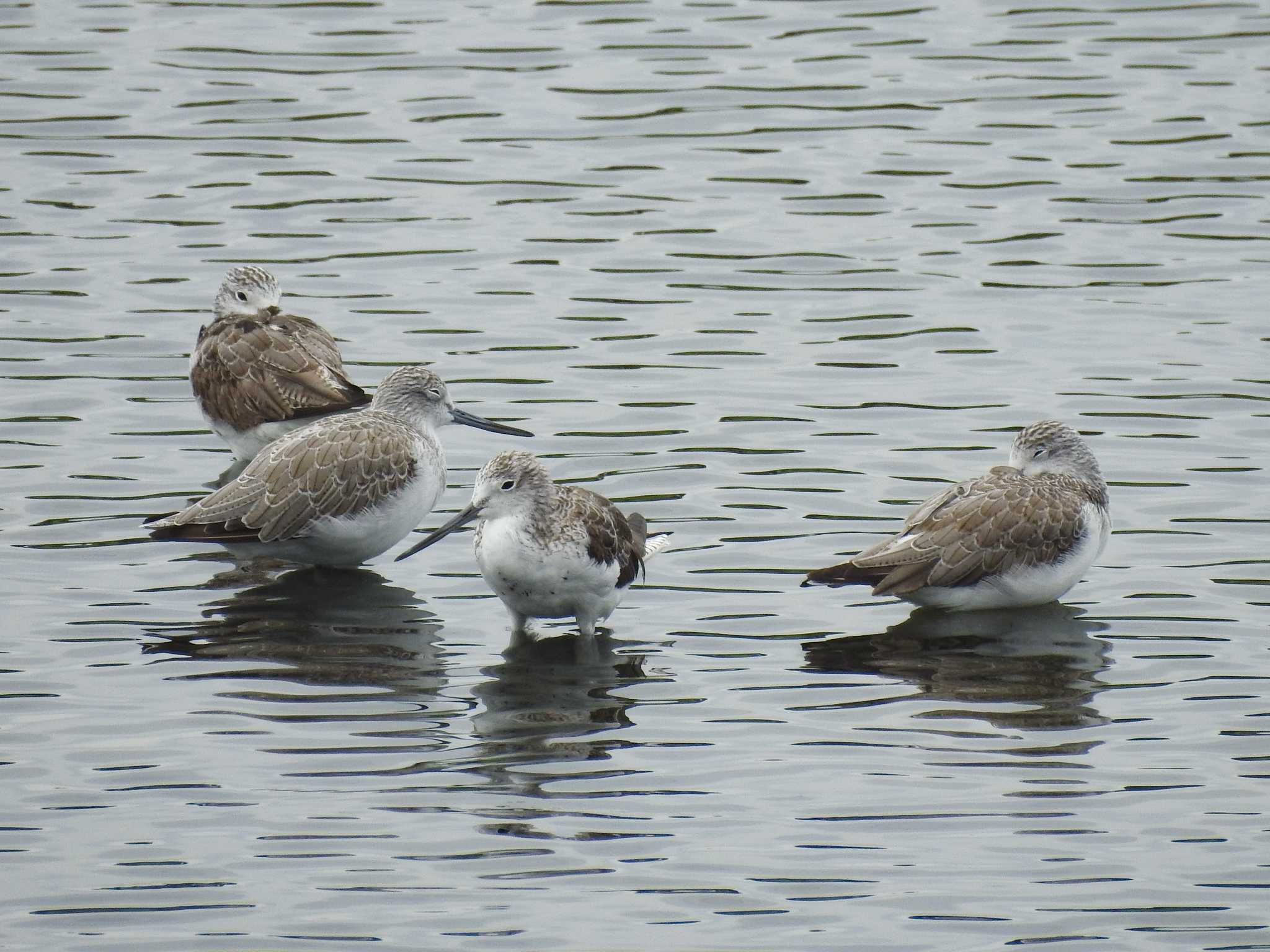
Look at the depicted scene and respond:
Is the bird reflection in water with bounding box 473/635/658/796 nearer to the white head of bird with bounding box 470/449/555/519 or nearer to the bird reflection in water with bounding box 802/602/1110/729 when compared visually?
the white head of bird with bounding box 470/449/555/519

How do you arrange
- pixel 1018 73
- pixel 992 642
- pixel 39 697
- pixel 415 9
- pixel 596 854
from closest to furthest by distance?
pixel 596 854, pixel 39 697, pixel 992 642, pixel 1018 73, pixel 415 9

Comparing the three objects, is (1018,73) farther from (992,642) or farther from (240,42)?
(992,642)

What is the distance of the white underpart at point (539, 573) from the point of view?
438 inches

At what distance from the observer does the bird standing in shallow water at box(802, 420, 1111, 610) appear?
1165cm

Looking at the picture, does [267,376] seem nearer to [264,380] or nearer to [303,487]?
[264,380]

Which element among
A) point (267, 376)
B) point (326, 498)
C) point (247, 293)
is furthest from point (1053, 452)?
point (247, 293)

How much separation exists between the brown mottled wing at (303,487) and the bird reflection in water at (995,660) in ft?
9.01

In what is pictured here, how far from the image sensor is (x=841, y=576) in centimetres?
1156

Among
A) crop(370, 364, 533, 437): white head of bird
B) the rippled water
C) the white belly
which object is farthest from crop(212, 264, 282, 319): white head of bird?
the white belly

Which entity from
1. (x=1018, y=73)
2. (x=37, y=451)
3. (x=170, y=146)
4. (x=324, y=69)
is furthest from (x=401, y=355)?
(x=1018, y=73)

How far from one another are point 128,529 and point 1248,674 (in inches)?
262

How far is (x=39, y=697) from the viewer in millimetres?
10648

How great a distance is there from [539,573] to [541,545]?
0.50 feet

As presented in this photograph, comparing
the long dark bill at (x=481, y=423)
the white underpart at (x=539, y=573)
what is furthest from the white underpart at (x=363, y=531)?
the white underpart at (x=539, y=573)
